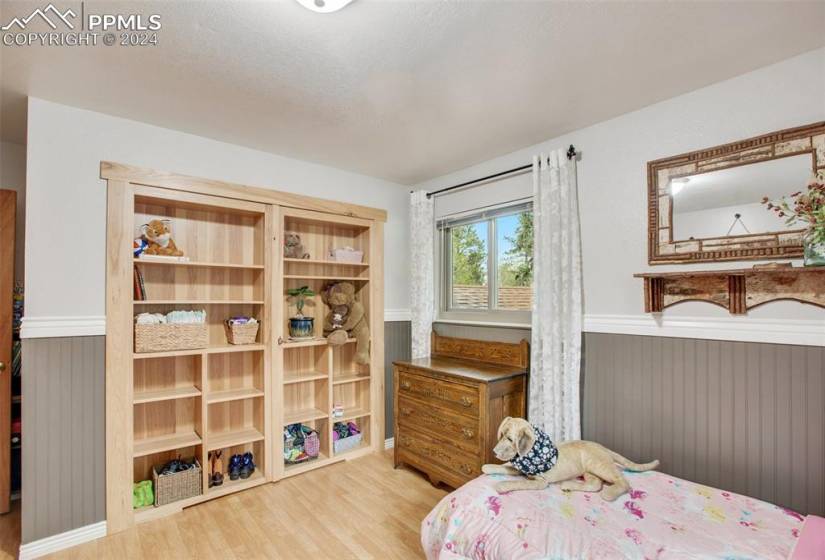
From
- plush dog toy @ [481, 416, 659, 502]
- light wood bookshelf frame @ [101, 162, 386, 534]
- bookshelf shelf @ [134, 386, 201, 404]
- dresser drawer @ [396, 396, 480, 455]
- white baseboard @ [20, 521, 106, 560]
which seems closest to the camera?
plush dog toy @ [481, 416, 659, 502]

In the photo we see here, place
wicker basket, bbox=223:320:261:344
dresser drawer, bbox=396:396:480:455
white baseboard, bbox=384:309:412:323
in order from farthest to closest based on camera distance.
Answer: white baseboard, bbox=384:309:412:323 → wicker basket, bbox=223:320:261:344 → dresser drawer, bbox=396:396:480:455

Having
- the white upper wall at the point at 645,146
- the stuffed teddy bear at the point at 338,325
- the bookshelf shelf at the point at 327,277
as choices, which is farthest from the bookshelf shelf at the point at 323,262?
the white upper wall at the point at 645,146

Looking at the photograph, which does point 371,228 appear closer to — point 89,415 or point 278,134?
point 278,134

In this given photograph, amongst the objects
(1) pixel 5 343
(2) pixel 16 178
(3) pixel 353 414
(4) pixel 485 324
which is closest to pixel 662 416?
(4) pixel 485 324

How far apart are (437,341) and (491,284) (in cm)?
72

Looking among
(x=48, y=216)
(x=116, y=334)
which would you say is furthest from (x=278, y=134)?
(x=116, y=334)

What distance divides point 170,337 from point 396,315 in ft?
6.18

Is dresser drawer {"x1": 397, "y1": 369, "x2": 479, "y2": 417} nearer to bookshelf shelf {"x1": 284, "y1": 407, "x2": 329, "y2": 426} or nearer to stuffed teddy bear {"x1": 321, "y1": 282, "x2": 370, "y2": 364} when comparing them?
stuffed teddy bear {"x1": 321, "y1": 282, "x2": 370, "y2": 364}

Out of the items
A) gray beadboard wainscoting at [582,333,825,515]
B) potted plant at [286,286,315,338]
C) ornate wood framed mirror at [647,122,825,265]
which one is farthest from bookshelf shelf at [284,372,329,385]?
ornate wood framed mirror at [647,122,825,265]

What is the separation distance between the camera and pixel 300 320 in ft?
10.6

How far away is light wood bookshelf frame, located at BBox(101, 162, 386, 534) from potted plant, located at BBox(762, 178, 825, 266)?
2733 mm

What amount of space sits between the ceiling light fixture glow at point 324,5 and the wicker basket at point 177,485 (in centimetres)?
279

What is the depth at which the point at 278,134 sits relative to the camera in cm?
275

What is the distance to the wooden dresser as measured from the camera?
2.63 metres
